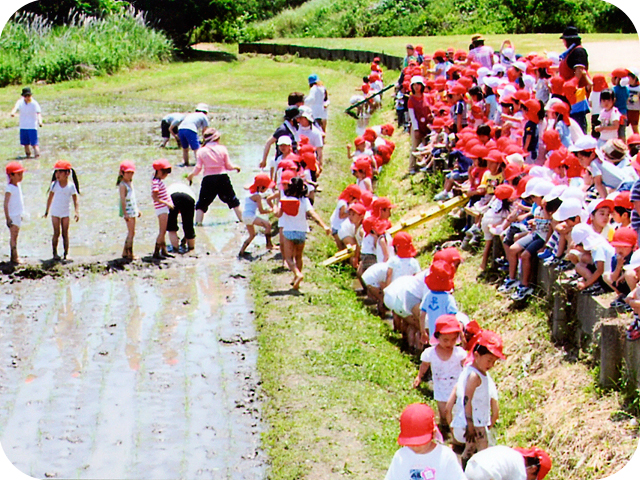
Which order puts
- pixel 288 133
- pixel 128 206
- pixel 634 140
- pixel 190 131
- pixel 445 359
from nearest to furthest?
pixel 445 359 < pixel 634 140 < pixel 128 206 < pixel 288 133 < pixel 190 131

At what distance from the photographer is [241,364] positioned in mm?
9867

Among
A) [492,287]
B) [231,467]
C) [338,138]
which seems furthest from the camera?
[338,138]

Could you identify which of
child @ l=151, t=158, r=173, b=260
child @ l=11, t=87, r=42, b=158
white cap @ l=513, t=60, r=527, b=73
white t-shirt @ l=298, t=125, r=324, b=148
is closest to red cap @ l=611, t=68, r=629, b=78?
white cap @ l=513, t=60, r=527, b=73

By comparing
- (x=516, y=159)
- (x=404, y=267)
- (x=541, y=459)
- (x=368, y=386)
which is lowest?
(x=368, y=386)

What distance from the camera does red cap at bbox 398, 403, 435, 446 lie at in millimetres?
5758

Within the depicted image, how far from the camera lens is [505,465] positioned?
244 inches

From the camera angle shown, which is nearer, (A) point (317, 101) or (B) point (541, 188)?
(B) point (541, 188)

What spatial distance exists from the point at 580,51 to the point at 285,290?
17.5ft

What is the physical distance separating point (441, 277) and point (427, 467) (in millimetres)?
3474

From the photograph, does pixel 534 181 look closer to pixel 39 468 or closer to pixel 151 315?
pixel 151 315

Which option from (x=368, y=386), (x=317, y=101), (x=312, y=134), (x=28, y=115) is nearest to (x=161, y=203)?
(x=312, y=134)

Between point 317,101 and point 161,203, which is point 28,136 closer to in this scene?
point 317,101

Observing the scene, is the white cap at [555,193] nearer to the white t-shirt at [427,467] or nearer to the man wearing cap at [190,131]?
the white t-shirt at [427,467]

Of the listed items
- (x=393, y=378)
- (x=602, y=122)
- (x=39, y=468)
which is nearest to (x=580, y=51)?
(x=602, y=122)
